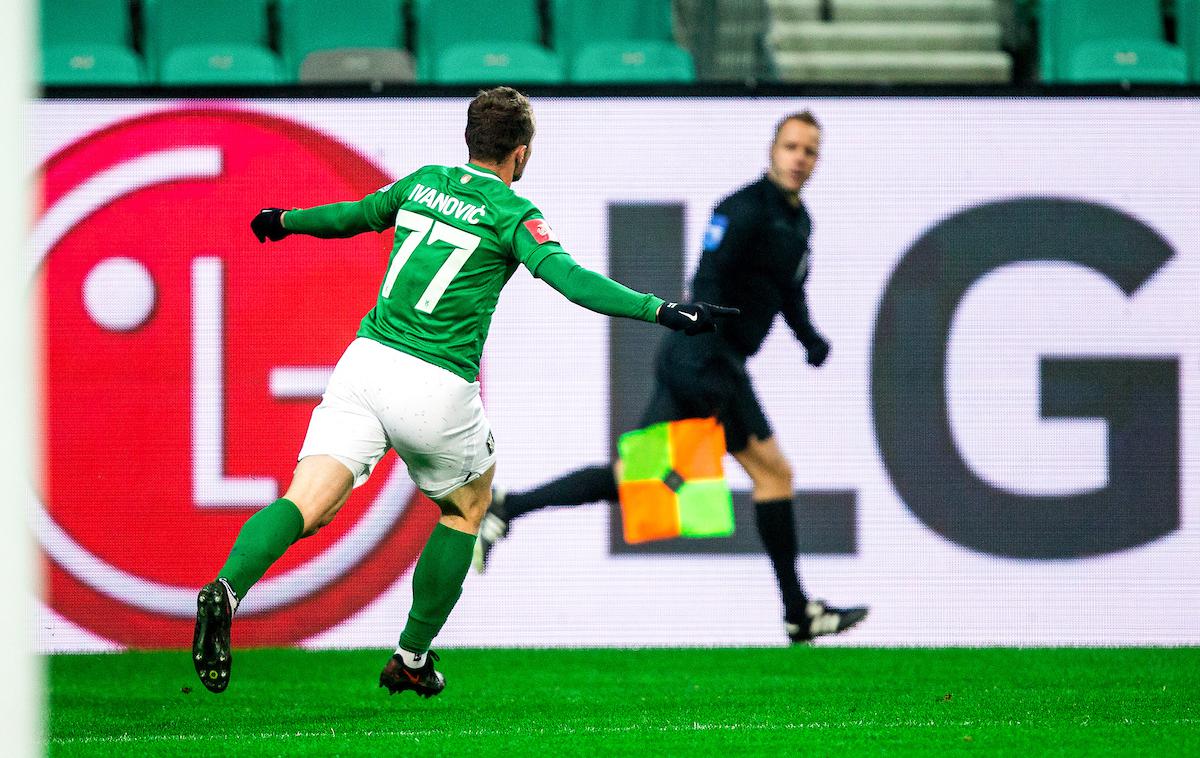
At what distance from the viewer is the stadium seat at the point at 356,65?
7.33m

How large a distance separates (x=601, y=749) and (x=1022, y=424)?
340 centimetres

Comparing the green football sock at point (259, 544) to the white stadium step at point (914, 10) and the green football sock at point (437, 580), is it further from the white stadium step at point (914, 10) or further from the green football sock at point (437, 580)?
the white stadium step at point (914, 10)

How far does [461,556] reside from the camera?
15.3 feet

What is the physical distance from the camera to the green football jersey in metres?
4.37

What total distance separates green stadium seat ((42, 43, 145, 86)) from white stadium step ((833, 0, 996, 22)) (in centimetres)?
366

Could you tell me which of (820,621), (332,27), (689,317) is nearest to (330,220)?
(689,317)

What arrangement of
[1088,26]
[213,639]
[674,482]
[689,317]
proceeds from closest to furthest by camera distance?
1. [213,639]
2. [689,317]
3. [674,482]
4. [1088,26]

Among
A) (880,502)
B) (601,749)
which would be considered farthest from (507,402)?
(601,749)

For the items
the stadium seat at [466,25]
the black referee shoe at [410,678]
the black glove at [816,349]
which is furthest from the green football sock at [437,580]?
the stadium seat at [466,25]

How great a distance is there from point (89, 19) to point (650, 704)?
452 centimetres

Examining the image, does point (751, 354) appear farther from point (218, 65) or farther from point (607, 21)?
point (218, 65)

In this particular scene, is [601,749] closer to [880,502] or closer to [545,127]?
[880,502]

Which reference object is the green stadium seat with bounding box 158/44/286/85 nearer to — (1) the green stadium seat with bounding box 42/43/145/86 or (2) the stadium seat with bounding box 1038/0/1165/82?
(1) the green stadium seat with bounding box 42/43/145/86

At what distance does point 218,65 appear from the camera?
287 inches
